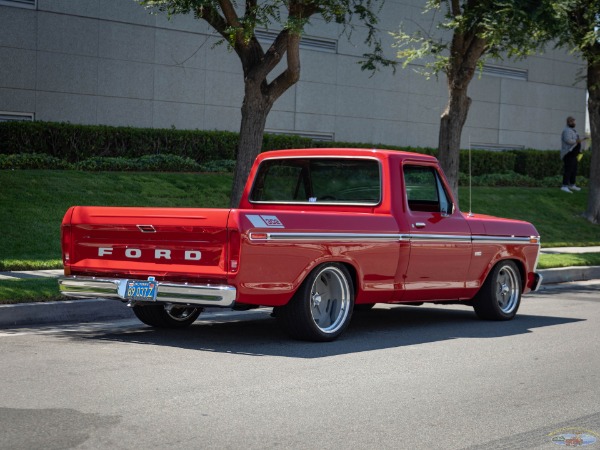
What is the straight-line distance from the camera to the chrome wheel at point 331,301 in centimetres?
996

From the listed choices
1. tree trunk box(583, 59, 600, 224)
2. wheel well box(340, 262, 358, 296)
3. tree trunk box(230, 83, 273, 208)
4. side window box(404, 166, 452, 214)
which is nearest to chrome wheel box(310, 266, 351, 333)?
wheel well box(340, 262, 358, 296)

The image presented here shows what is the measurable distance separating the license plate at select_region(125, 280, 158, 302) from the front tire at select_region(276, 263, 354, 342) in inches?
48.2

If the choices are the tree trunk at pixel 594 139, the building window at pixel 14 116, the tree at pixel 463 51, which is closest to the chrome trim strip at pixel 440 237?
the tree at pixel 463 51

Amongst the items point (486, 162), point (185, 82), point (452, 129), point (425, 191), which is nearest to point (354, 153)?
point (425, 191)

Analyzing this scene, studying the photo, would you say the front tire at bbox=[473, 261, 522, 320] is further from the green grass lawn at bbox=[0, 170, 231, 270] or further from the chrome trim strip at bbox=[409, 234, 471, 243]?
the green grass lawn at bbox=[0, 170, 231, 270]

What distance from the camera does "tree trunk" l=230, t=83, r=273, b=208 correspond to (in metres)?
16.7

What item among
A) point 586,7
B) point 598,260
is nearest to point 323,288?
point 598,260

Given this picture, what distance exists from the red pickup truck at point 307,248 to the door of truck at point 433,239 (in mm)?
14

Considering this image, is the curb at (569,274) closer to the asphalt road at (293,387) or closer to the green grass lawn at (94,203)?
the green grass lawn at (94,203)

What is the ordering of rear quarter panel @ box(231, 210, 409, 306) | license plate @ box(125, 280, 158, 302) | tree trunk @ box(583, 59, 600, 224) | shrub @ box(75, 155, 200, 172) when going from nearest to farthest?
rear quarter panel @ box(231, 210, 409, 306)
license plate @ box(125, 280, 158, 302)
shrub @ box(75, 155, 200, 172)
tree trunk @ box(583, 59, 600, 224)

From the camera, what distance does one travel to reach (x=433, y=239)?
11.0 meters

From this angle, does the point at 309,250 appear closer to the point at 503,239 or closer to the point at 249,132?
the point at 503,239

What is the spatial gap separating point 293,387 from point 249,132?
9.48m

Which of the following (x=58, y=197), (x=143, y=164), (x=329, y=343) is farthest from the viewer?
(x=143, y=164)
